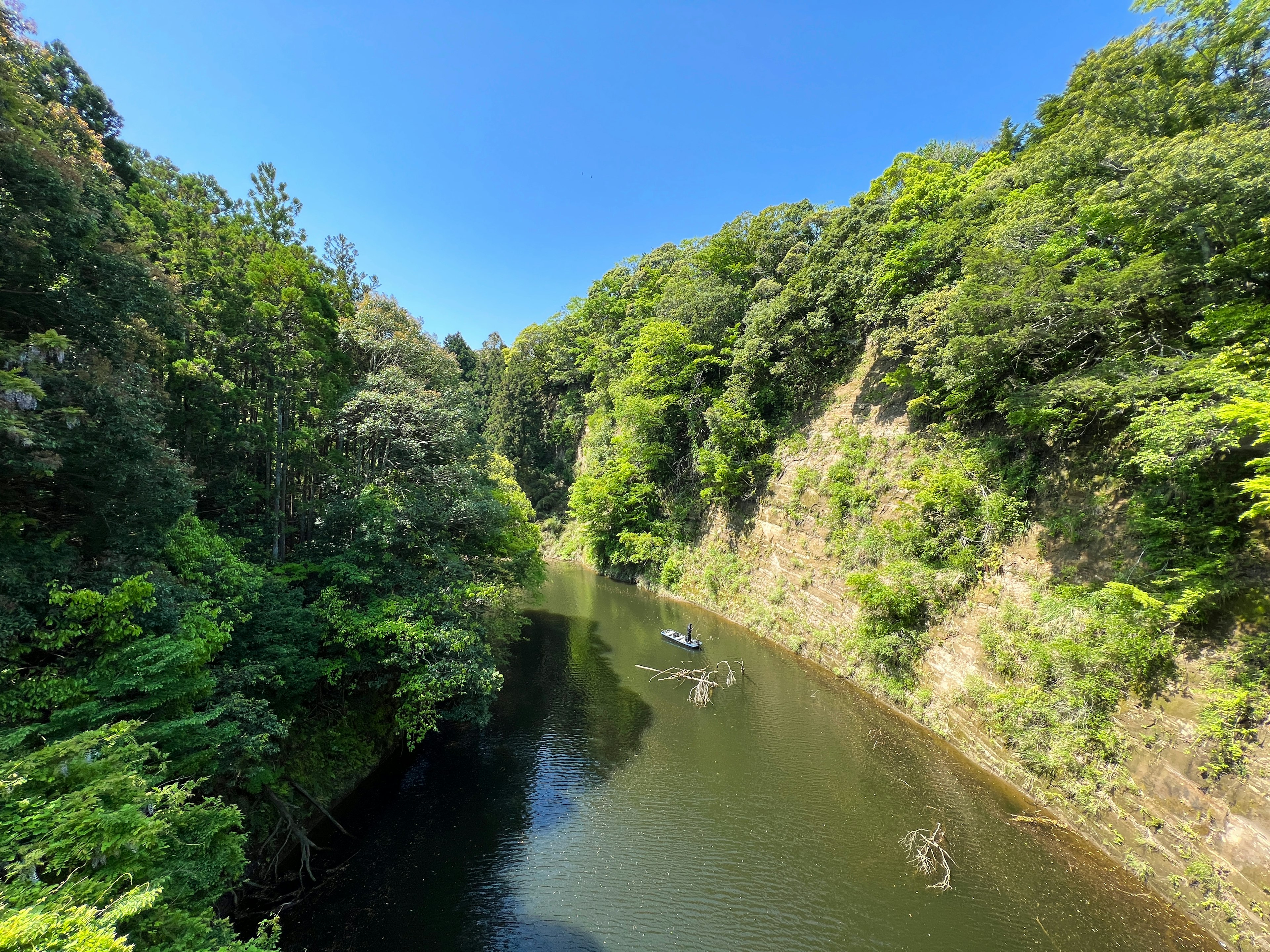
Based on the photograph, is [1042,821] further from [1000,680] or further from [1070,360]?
[1070,360]

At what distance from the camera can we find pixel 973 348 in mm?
12219

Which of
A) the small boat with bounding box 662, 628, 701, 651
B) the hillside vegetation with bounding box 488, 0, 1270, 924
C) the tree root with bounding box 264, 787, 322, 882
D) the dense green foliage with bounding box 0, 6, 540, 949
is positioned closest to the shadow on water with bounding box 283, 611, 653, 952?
the tree root with bounding box 264, 787, 322, 882

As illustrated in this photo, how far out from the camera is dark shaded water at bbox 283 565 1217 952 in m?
7.74

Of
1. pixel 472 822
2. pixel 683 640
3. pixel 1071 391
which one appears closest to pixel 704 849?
pixel 472 822

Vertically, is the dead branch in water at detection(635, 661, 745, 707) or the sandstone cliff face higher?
the sandstone cliff face

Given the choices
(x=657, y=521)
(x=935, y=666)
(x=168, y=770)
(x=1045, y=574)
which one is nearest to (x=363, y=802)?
(x=168, y=770)

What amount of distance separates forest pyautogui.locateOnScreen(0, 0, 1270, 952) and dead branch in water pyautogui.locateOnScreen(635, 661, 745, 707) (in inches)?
176

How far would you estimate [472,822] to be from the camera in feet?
33.4

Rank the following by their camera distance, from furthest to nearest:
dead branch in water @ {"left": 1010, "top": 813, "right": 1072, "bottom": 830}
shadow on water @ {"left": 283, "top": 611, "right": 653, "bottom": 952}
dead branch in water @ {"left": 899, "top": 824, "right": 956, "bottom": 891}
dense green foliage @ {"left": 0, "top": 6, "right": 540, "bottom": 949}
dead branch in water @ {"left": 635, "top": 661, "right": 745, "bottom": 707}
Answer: dead branch in water @ {"left": 635, "top": 661, "right": 745, "bottom": 707} → dead branch in water @ {"left": 1010, "top": 813, "right": 1072, "bottom": 830} → dead branch in water @ {"left": 899, "top": 824, "right": 956, "bottom": 891} → shadow on water @ {"left": 283, "top": 611, "right": 653, "bottom": 952} → dense green foliage @ {"left": 0, "top": 6, "right": 540, "bottom": 949}

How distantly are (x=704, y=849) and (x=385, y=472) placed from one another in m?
13.5

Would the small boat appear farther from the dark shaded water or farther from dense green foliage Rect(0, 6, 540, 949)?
dense green foliage Rect(0, 6, 540, 949)

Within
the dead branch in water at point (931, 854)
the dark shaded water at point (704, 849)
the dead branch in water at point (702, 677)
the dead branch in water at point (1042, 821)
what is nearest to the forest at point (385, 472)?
the dead branch in water at point (1042, 821)

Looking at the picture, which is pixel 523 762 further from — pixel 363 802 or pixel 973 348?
pixel 973 348

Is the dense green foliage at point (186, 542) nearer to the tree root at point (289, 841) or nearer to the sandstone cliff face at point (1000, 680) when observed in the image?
the tree root at point (289, 841)
